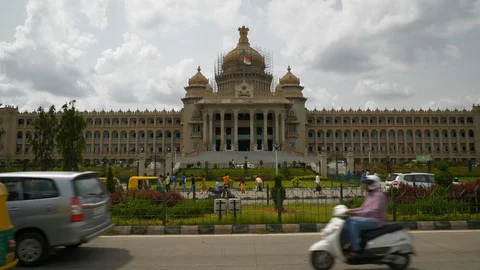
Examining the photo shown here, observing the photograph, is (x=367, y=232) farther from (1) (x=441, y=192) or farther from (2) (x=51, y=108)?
(2) (x=51, y=108)

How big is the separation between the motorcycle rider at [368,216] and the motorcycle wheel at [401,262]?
2.08 ft

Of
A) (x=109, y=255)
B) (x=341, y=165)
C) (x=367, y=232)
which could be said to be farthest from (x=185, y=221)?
(x=341, y=165)

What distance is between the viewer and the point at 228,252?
8.77 m

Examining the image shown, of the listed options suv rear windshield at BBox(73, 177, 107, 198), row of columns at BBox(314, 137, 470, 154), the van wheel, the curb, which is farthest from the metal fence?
row of columns at BBox(314, 137, 470, 154)

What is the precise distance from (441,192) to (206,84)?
207 feet

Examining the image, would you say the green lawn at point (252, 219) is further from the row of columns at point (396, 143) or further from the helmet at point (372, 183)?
the row of columns at point (396, 143)

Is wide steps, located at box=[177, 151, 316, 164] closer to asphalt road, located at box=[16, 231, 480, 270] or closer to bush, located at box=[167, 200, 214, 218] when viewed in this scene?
bush, located at box=[167, 200, 214, 218]

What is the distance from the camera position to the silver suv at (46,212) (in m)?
7.71

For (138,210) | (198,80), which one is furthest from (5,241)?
(198,80)

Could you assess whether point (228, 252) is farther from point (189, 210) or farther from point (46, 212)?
point (189, 210)

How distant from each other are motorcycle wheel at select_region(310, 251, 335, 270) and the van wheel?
520cm

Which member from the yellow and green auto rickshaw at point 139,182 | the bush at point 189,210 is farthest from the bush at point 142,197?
the yellow and green auto rickshaw at point 139,182

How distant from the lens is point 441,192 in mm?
14625

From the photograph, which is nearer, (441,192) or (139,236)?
(139,236)
